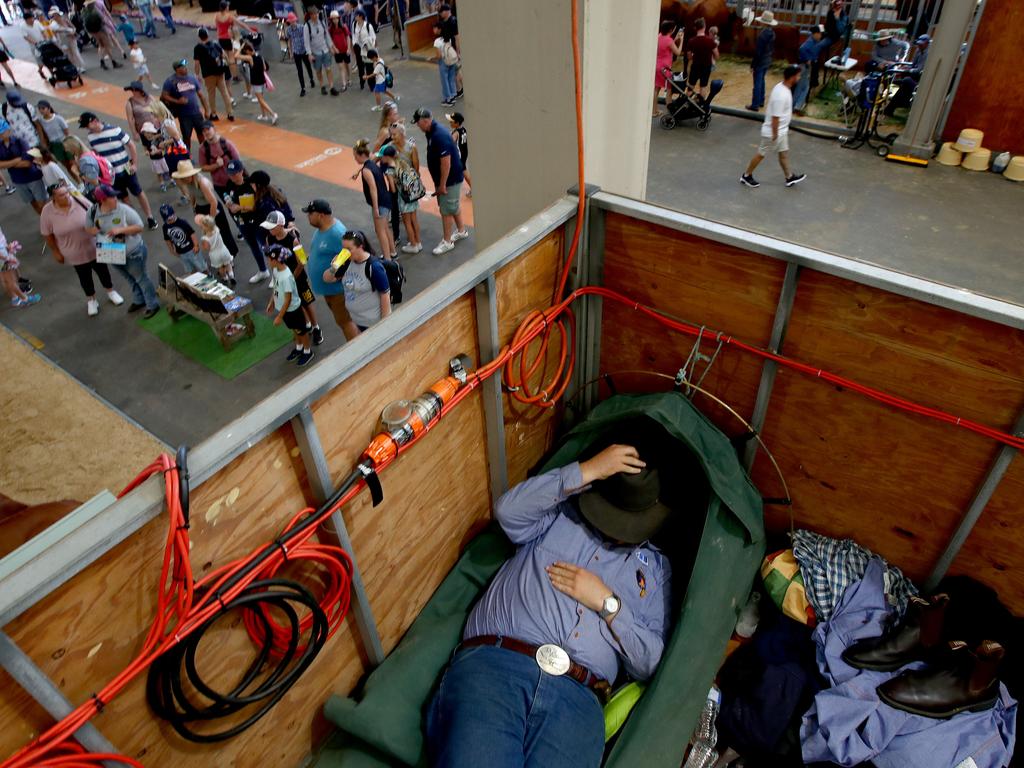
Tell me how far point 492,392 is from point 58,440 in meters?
5.21

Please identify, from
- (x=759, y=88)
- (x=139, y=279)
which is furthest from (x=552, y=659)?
(x=759, y=88)

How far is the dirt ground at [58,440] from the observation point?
576cm

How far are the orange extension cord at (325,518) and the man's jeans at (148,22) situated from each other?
2347 cm

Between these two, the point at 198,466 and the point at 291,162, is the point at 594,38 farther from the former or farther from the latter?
the point at 291,162

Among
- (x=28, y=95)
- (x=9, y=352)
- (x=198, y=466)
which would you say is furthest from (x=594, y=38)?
(x=28, y=95)

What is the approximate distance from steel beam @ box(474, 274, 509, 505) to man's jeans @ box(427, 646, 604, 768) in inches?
35.2

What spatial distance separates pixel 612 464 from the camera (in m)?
3.47

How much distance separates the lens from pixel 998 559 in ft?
10.2

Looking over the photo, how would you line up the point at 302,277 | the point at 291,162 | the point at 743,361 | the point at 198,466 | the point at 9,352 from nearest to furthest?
the point at 198,466 < the point at 743,361 < the point at 302,277 < the point at 9,352 < the point at 291,162

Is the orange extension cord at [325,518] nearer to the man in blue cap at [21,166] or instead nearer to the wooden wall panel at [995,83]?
the wooden wall panel at [995,83]

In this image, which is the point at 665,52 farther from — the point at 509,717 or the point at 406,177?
the point at 509,717

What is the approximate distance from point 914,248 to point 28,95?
19979 mm

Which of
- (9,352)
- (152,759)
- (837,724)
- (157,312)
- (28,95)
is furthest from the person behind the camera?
(28,95)

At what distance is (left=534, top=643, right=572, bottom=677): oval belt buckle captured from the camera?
10.5 feet
